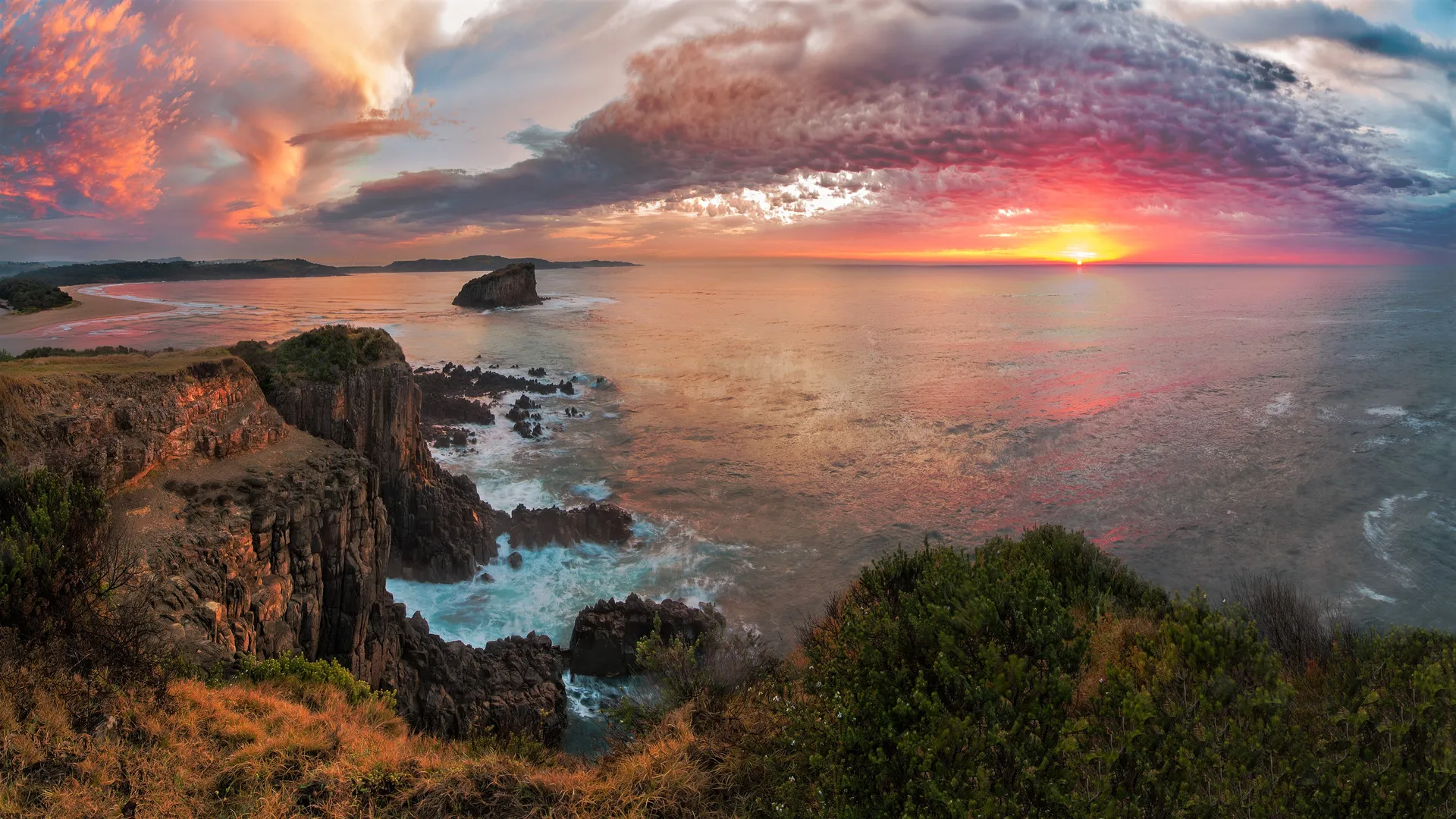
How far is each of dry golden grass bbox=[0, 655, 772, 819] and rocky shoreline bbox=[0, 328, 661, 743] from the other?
8.38 ft

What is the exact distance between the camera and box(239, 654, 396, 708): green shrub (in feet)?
32.4

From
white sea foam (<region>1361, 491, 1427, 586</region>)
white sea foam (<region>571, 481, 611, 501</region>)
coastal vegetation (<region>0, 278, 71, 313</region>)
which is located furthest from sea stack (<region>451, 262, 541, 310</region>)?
white sea foam (<region>1361, 491, 1427, 586</region>)

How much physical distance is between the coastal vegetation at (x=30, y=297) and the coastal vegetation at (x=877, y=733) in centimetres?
6844

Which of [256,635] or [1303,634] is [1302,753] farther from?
[256,635]

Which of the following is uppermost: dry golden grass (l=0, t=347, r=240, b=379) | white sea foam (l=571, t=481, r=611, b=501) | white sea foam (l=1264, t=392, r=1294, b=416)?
dry golden grass (l=0, t=347, r=240, b=379)

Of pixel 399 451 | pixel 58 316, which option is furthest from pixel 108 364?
pixel 58 316

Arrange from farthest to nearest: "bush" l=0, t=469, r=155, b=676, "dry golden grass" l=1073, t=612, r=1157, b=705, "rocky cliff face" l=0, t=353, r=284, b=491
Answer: "rocky cliff face" l=0, t=353, r=284, b=491 < "dry golden grass" l=1073, t=612, r=1157, b=705 < "bush" l=0, t=469, r=155, b=676

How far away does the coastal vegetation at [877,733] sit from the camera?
5652mm

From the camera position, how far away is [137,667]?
7.75 m

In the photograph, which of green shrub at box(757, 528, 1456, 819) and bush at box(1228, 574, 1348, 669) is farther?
bush at box(1228, 574, 1348, 669)

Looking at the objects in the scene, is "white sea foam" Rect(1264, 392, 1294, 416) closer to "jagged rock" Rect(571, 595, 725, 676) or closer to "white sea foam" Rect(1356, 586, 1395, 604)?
"white sea foam" Rect(1356, 586, 1395, 604)

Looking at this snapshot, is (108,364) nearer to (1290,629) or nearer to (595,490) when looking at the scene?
(595,490)

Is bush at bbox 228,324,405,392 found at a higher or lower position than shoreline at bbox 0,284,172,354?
lower

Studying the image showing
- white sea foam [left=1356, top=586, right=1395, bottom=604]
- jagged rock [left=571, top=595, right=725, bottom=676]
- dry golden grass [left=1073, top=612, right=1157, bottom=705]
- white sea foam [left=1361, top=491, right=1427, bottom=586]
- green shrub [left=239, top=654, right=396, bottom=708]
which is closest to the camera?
dry golden grass [left=1073, top=612, right=1157, bottom=705]
